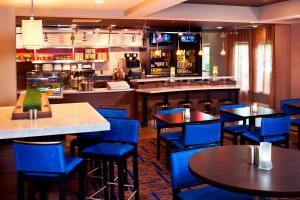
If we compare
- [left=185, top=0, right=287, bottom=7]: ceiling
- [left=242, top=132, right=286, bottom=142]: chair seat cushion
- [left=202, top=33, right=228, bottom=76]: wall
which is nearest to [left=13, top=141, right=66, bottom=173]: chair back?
[left=242, top=132, right=286, bottom=142]: chair seat cushion

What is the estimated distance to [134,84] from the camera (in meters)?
9.02

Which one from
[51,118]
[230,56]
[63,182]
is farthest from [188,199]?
[230,56]

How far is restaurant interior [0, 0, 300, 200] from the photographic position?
9.73ft

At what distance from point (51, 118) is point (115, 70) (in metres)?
7.77

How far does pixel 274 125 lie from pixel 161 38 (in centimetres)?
711

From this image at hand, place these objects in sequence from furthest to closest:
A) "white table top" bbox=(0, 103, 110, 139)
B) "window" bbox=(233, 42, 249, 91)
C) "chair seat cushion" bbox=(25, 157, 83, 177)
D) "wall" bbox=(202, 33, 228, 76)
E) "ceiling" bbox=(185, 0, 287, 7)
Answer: "wall" bbox=(202, 33, 228, 76), "window" bbox=(233, 42, 249, 91), "ceiling" bbox=(185, 0, 287, 7), "white table top" bbox=(0, 103, 110, 139), "chair seat cushion" bbox=(25, 157, 83, 177)

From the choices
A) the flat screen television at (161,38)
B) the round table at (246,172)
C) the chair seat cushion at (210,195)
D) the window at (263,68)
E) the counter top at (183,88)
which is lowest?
the chair seat cushion at (210,195)

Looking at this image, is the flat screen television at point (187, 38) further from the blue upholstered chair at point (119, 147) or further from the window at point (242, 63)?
the blue upholstered chair at point (119, 147)

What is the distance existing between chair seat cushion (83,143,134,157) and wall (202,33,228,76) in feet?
32.5

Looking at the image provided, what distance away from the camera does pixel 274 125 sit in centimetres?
519

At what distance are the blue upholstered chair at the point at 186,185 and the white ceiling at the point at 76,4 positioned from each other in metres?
4.11

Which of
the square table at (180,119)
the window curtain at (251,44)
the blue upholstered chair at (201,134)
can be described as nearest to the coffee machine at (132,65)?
the window curtain at (251,44)

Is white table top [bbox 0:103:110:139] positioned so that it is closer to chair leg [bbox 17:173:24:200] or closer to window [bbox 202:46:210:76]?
chair leg [bbox 17:173:24:200]

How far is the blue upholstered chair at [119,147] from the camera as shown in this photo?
Result: 3736mm
